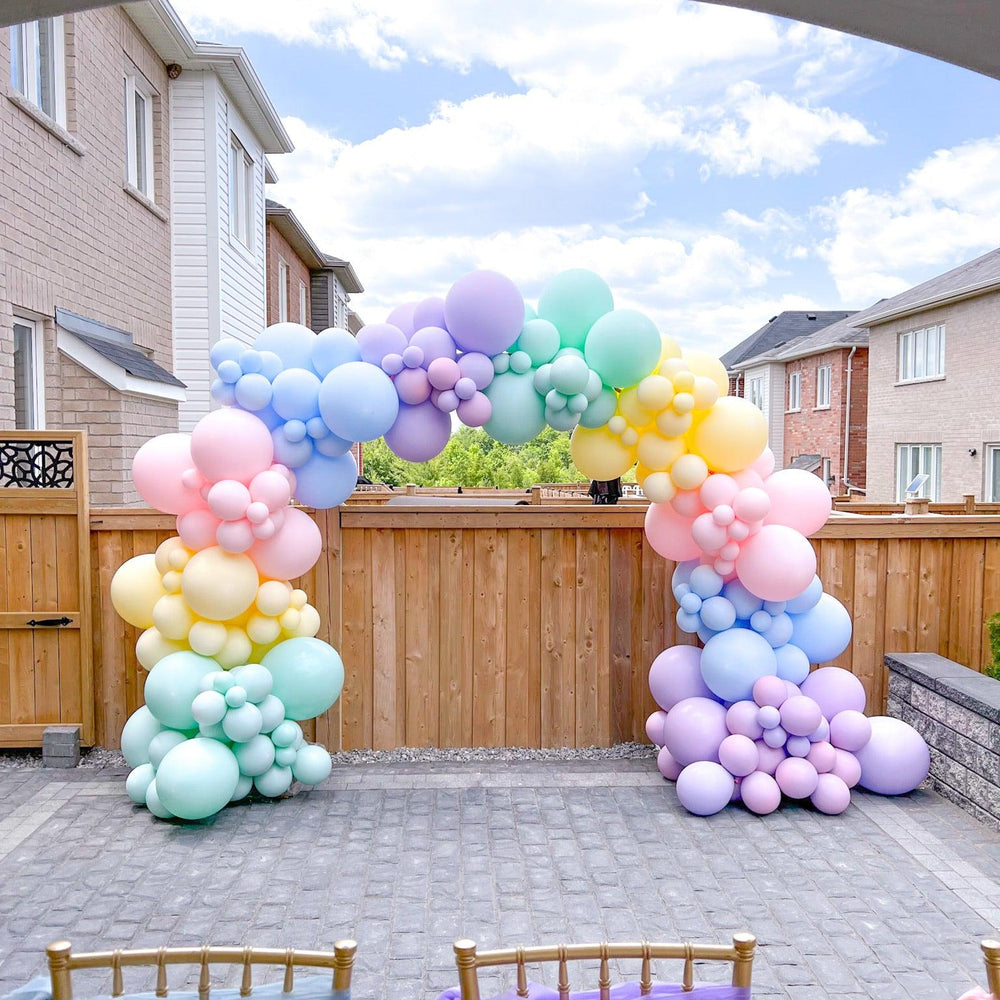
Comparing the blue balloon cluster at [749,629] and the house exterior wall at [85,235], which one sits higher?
the house exterior wall at [85,235]

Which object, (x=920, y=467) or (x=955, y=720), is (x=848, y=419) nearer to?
(x=920, y=467)

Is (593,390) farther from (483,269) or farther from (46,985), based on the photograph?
(46,985)

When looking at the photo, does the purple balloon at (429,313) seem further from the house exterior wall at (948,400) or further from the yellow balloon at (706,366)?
the house exterior wall at (948,400)

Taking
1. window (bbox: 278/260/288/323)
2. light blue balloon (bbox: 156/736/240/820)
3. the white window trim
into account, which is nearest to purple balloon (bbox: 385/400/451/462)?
light blue balloon (bbox: 156/736/240/820)

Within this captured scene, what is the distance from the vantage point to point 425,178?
56.1 metres

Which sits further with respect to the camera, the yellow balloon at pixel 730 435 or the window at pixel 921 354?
the window at pixel 921 354

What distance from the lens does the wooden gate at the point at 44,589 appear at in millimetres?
6070

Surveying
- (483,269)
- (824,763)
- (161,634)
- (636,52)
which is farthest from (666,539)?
(636,52)

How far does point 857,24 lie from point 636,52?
29424 mm

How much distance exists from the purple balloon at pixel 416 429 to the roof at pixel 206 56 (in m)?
5.95

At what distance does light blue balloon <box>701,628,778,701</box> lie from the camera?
207 inches

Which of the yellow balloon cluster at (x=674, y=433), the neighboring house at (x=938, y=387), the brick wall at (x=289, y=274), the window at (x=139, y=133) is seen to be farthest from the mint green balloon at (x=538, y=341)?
the neighboring house at (x=938, y=387)

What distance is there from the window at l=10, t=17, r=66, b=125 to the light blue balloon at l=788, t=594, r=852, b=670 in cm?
718

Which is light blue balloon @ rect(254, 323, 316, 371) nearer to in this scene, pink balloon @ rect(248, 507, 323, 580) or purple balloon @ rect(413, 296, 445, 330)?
purple balloon @ rect(413, 296, 445, 330)
